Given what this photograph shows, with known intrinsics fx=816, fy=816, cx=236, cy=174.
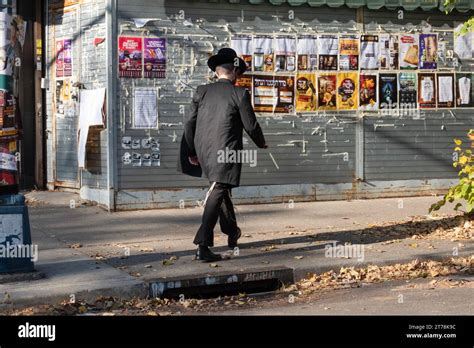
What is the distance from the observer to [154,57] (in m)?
12.0

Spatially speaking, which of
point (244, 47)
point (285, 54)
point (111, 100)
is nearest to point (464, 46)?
point (285, 54)

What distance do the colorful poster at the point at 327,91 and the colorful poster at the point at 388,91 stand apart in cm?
84

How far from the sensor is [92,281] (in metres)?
7.79

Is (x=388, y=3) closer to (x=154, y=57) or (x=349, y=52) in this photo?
(x=349, y=52)

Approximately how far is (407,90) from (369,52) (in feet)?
3.10

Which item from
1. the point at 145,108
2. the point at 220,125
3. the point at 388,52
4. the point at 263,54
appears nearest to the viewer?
the point at 220,125

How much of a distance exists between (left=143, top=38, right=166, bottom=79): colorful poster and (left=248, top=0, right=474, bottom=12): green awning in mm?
1608

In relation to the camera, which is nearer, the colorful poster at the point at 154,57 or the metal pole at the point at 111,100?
the metal pole at the point at 111,100

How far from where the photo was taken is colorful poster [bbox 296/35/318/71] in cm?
1288

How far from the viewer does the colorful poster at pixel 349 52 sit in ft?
43.2

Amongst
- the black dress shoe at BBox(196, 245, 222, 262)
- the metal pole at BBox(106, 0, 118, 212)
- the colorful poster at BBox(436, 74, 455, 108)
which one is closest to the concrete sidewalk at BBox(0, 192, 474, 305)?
the black dress shoe at BBox(196, 245, 222, 262)

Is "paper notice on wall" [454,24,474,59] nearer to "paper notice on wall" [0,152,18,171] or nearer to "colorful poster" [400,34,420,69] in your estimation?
"colorful poster" [400,34,420,69]

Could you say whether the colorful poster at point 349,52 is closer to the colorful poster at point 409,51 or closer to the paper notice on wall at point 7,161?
the colorful poster at point 409,51

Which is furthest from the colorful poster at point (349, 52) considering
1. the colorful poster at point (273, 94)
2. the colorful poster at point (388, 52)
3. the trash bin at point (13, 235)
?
the trash bin at point (13, 235)
